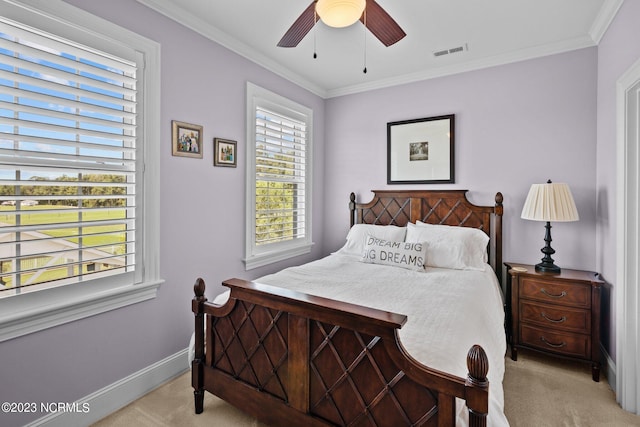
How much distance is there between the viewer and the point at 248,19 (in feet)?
8.32

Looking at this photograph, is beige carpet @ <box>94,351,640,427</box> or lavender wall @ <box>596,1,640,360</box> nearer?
beige carpet @ <box>94,351,640,427</box>

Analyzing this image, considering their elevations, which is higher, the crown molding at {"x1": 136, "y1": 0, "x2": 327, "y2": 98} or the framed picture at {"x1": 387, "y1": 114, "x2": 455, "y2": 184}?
the crown molding at {"x1": 136, "y1": 0, "x2": 327, "y2": 98}

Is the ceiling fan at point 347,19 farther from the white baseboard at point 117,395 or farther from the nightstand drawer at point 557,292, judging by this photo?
the white baseboard at point 117,395

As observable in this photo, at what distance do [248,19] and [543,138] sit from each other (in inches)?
114

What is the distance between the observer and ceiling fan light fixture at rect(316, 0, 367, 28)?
61.6 inches

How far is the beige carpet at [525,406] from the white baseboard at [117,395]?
0.16ft

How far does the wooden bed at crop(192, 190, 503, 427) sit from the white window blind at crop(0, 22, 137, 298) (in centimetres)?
74

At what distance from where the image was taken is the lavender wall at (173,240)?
180 cm

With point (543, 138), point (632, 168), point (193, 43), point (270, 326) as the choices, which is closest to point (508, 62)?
point (543, 138)

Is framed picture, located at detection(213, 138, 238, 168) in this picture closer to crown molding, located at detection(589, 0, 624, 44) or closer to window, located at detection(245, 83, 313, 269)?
window, located at detection(245, 83, 313, 269)

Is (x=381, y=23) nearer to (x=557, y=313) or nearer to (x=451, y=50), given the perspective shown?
(x=451, y=50)

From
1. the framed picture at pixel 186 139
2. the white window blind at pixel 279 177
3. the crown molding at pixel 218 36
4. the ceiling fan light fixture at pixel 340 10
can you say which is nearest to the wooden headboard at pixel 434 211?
the white window blind at pixel 279 177

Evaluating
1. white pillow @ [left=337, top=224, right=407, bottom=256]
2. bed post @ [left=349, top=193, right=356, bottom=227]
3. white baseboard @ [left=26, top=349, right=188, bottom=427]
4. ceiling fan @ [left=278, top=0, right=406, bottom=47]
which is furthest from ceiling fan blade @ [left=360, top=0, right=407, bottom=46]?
white baseboard @ [left=26, top=349, right=188, bottom=427]

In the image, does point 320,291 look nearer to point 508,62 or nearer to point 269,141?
point 269,141
